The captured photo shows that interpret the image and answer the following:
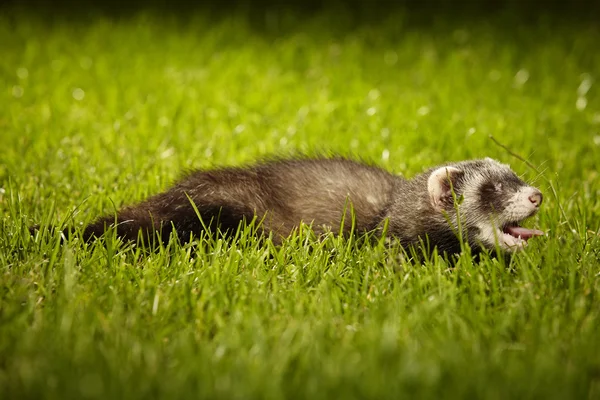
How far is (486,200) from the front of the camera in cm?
403

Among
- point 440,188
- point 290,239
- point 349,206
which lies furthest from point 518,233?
point 290,239

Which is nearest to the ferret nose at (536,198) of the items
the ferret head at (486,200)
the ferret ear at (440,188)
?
the ferret head at (486,200)

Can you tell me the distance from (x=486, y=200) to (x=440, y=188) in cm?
26

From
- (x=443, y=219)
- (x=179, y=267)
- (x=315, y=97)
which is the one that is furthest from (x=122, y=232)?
(x=315, y=97)

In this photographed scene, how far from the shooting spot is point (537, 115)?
23.5ft

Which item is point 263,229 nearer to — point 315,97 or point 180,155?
point 180,155

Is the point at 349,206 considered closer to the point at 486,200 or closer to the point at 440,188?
the point at 440,188

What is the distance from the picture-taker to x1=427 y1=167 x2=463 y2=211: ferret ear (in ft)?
13.4

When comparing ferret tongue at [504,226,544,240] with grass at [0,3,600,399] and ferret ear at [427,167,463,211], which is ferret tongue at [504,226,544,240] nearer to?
grass at [0,3,600,399]

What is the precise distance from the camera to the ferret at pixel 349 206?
13.0 feet

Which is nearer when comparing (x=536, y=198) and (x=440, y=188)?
(x=536, y=198)

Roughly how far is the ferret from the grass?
173mm

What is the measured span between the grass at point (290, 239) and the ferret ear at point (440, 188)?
39cm

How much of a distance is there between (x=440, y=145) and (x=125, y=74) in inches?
158
